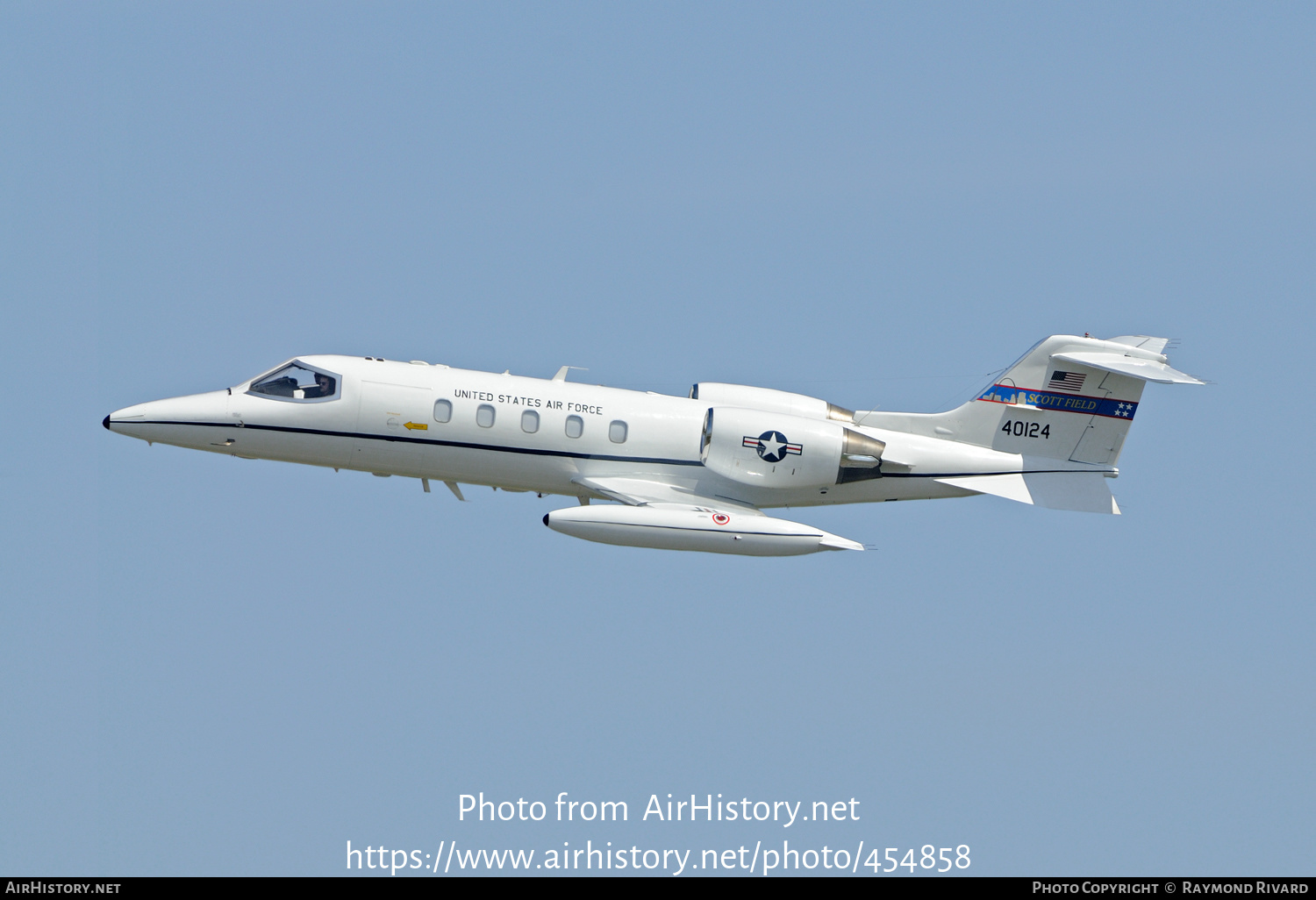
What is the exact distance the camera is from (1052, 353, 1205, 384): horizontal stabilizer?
101 feet

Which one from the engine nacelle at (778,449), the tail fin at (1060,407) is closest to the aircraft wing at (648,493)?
the engine nacelle at (778,449)

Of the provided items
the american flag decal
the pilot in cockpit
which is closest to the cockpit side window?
the pilot in cockpit

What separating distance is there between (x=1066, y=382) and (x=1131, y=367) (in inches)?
58.0

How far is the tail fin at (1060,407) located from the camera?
3241 centimetres

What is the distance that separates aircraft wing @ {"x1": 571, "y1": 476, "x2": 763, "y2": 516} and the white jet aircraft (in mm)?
38

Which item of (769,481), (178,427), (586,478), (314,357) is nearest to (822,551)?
(769,481)

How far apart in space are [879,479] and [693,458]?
3.93 m

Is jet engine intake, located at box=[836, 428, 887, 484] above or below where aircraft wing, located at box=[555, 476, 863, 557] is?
above

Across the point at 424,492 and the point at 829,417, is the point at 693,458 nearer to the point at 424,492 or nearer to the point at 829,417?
the point at 829,417

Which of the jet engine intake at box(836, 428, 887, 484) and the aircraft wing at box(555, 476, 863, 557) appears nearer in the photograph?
the aircraft wing at box(555, 476, 863, 557)

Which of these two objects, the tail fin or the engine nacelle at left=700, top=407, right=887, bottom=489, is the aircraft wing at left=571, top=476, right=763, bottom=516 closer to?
the engine nacelle at left=700, top=407, right=887, bottom=489

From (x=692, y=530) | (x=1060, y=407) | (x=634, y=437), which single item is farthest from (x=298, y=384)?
(x=1060, y=407)

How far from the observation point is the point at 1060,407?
1284 inches

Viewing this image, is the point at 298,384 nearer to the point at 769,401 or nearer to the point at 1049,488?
the point at 769,401
